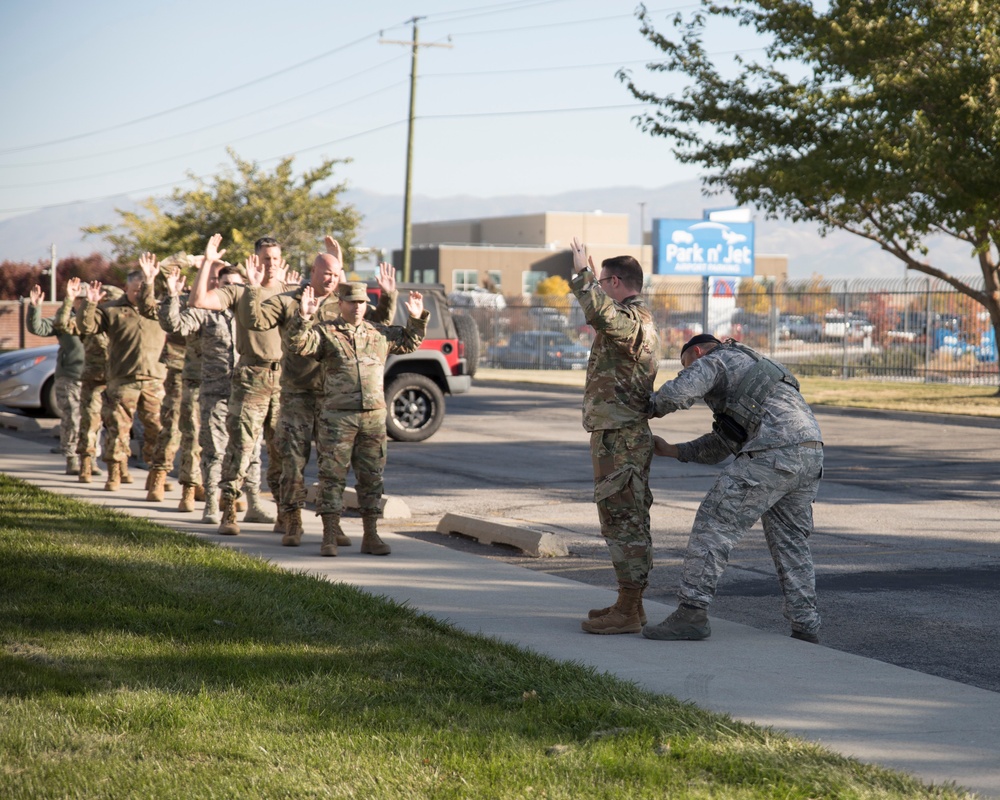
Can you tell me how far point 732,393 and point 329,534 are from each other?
11.6 ft

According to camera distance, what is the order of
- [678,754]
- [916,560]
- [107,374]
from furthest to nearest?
[107,374], [916,560], [678,754]

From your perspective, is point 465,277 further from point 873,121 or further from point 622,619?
point 622,619

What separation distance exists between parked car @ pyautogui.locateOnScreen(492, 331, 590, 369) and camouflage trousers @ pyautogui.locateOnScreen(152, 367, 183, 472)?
28170 mm

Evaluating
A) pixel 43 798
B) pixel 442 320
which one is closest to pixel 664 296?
pixel 442 320

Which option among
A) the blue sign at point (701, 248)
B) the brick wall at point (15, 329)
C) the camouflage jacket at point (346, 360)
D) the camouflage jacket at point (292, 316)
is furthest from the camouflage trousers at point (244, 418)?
the brick wall at point (15, 329)

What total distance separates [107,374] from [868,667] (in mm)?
8033

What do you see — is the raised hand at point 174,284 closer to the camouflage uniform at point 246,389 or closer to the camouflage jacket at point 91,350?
the camouflage uniform at point 246,389

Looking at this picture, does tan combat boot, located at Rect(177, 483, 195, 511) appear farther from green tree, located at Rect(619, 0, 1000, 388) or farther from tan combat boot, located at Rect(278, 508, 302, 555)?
green tree, located at Rect(619, 0, 1000, 388)

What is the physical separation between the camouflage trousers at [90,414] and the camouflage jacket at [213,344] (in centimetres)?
274

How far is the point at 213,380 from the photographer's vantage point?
33.0 ft

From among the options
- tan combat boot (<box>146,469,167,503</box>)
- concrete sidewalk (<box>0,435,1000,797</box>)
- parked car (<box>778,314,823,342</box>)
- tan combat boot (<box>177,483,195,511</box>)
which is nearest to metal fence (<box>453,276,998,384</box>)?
parked car (<box>778,314,823,342</box>)

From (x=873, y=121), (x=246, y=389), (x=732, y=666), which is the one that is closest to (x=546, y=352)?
(x=873, y=121)

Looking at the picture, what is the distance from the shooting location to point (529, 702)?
5.24 metres

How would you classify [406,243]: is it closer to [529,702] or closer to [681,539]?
[681,539]
